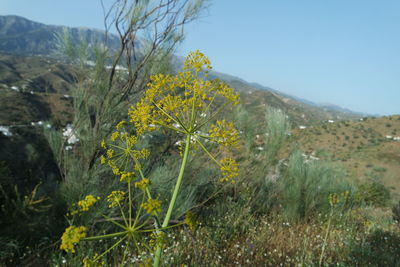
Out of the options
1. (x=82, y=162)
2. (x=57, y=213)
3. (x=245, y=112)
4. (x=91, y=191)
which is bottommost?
(x=57, y=213)

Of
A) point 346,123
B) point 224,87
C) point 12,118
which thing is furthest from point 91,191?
point 346,123

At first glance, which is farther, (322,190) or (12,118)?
(12,118)

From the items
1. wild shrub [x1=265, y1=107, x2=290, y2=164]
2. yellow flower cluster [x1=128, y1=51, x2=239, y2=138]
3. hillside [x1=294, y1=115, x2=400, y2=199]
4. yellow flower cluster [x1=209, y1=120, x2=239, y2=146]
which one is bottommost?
hillside [x1=294, y1=115, x2=400, y2=199]

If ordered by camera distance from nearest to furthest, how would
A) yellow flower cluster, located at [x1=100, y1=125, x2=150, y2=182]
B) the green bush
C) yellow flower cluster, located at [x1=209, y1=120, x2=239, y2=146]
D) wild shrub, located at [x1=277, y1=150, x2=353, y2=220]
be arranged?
yellow flower cluster, located at [x1=100, y1=125, x2=150, y2=182]
yellow flower cluster, located at [x1=209, y1=120, x2=239, y2=146]
wild shrub, located at [x1=277, y1=150, x2=353, y2=220]
the green bush

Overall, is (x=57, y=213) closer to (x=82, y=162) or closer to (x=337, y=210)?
(x=82, y=162)

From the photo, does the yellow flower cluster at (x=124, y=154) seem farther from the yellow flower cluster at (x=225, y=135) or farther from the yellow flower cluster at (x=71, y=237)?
the yellow flower cluster at (x=225, y=135)

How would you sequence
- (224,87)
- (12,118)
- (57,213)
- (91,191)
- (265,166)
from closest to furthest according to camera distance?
(224,87) < (91,191) < (57,213) < (265,166) < (12,118)

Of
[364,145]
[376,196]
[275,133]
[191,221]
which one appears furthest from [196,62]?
[364,145]

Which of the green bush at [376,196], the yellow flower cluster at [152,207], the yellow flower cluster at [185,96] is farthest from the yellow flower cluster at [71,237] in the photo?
the green bush at [376,196]

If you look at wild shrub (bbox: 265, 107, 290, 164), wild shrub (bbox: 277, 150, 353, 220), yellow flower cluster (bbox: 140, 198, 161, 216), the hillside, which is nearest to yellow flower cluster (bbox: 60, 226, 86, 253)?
yellow flower cluster (bbox: 140, 198, 161, 216)

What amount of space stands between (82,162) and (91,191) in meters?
0.48

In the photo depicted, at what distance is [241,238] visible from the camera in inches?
149

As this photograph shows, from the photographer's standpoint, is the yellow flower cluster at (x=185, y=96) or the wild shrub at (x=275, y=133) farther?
the wild shrub at (x=275, y=133)

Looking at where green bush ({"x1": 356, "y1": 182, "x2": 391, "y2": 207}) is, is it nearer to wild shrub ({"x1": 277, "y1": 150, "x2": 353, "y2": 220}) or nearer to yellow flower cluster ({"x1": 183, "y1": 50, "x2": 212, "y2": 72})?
wild shrub ({"x1": 277, "y1": 150, "x2": 353, "y2": 220})
